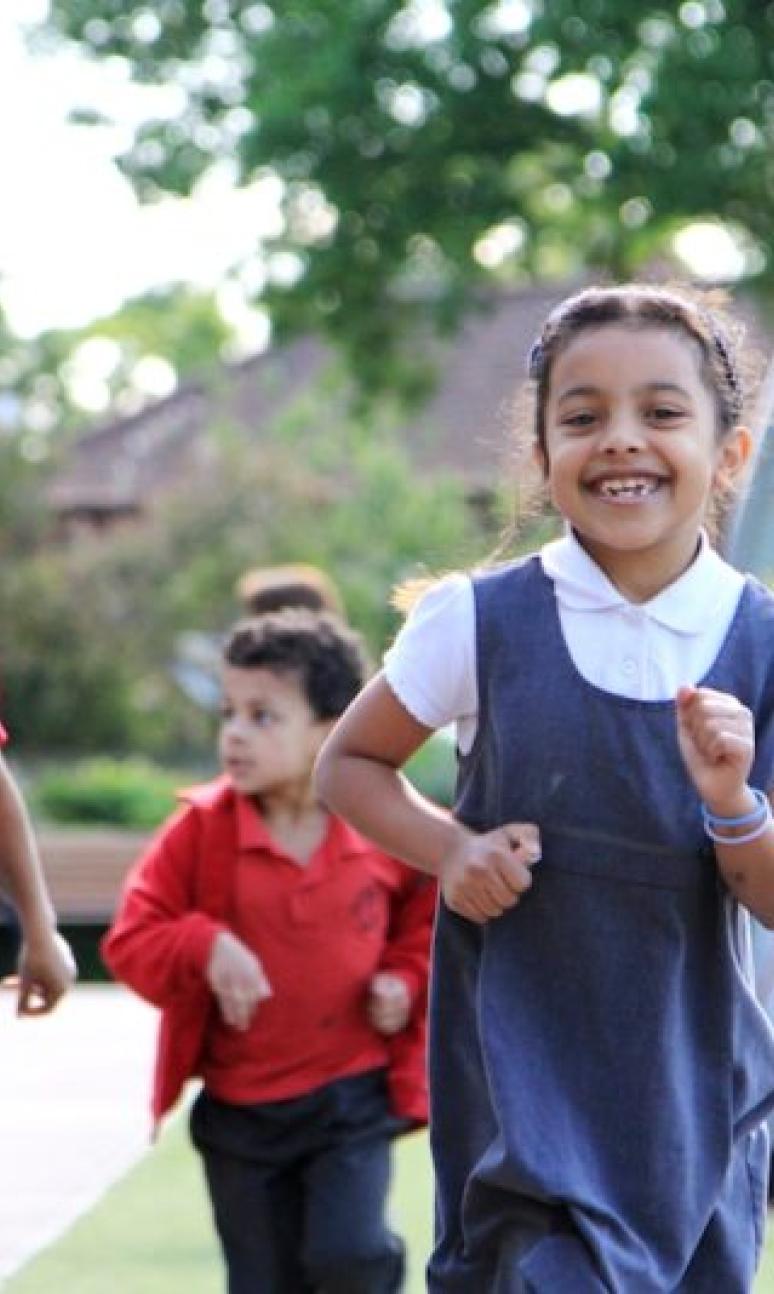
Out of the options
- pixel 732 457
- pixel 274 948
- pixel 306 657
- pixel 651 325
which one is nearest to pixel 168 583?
pixel 306 657

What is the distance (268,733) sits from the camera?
5801mm

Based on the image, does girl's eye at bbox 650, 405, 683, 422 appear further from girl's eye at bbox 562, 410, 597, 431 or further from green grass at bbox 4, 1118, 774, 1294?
green grass at bbox 4, 1118, 774, 1294

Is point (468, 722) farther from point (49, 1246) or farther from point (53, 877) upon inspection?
point (53, 877)

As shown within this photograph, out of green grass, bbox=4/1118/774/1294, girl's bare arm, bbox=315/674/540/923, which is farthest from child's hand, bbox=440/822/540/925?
green grass, bbox=4/1118/774/1294

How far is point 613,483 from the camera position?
371 cm

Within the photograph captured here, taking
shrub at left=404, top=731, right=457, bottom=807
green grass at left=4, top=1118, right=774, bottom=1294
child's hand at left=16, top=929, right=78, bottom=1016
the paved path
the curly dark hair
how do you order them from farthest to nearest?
1. shrub at left=404, top=731, right=457, bottom=807
2. the paved path
3. green grass at left=4, top=1118, right=774, bottom=1294
4. the curly dark hair
5. child's hand at left=16, top=929, right=78, bottom=1016

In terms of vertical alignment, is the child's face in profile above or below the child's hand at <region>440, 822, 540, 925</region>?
below

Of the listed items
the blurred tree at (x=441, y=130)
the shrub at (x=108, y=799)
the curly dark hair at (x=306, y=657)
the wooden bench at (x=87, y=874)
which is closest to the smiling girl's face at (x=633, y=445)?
the curly dark hair at (x=306, y=657)

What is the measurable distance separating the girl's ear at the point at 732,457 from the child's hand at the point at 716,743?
1.54ft

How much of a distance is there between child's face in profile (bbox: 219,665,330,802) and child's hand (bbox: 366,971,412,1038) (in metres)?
0.44

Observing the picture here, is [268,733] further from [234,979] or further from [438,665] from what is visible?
[438,665]

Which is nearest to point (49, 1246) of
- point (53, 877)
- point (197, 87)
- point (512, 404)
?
point (512, 404)

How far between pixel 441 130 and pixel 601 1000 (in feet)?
67.4

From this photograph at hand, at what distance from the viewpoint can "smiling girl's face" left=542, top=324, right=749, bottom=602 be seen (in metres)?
3.71
